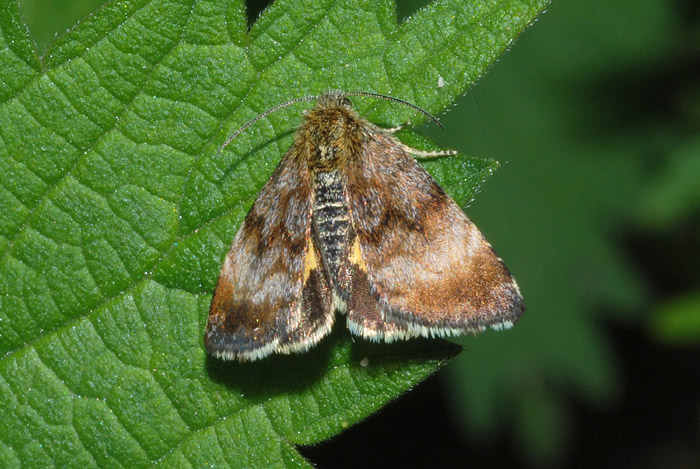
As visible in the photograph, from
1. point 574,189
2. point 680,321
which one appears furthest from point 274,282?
point 680,321

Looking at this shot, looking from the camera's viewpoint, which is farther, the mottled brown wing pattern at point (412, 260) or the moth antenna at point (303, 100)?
the moth antenna at point (303, 100)

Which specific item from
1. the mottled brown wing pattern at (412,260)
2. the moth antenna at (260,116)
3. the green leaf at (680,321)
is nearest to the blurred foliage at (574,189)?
the green leaf at (680,321)

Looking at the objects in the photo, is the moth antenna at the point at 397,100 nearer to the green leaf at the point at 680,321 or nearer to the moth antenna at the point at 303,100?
the moth antenna at the point at 303,100

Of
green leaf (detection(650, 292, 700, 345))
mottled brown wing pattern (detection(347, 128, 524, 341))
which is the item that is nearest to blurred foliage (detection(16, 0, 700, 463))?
green leaf (detection(650, 292, 700, 345))

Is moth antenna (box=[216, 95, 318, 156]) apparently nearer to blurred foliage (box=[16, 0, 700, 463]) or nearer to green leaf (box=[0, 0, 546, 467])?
green leaf (box=[0, 0, 546, 467])

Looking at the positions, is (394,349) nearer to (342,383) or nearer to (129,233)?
(342,383)

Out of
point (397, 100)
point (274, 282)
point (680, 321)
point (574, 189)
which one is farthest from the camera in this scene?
point (574, 189)

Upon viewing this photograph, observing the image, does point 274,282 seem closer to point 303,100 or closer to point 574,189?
point 303,100

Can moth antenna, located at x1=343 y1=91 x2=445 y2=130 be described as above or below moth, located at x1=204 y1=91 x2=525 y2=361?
above
